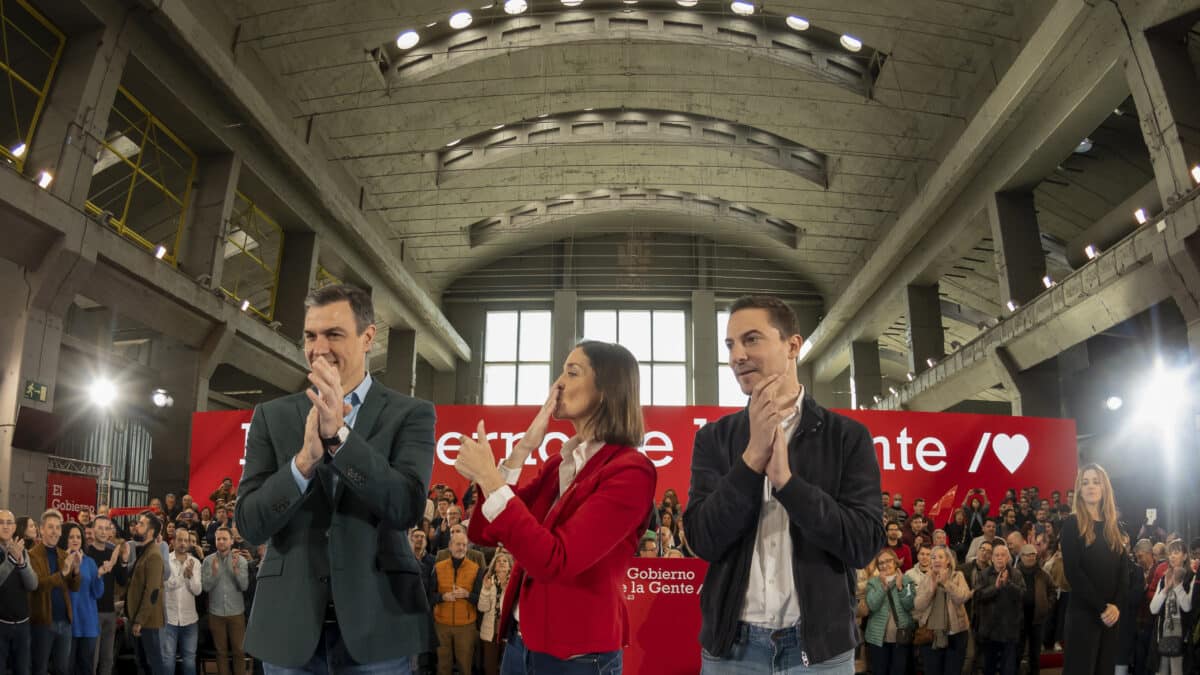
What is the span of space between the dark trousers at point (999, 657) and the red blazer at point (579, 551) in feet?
27.1

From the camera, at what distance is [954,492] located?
13828 millimetres

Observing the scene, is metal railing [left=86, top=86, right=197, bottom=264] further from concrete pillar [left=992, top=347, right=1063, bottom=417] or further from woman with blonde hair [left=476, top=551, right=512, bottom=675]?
concrete pillar [left=992, top=347, right=1063, bottom=417]

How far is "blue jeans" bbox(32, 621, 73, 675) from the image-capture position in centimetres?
801

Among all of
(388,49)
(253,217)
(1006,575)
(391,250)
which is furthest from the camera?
(391,250)

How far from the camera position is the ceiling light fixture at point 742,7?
1697 centimetres

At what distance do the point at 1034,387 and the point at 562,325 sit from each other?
15934 mm

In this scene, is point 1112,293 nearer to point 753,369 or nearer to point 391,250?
point 753,369

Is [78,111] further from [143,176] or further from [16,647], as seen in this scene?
[16,647]

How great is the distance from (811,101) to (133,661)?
16744 millimetres

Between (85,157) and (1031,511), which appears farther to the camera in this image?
(1031,511)

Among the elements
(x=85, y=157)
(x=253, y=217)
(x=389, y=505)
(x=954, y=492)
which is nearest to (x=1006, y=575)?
(x=954, y=492)

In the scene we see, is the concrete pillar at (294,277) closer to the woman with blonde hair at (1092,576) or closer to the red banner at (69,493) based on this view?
the red banner at (69,493)

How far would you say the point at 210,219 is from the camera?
Result: 1581cm

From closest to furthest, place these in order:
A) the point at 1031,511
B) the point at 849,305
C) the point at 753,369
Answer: the point at 753,369 < the point at 1031,511 < the point at 849,305
